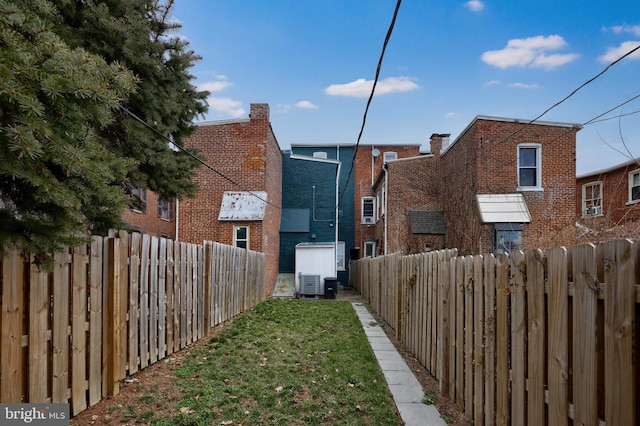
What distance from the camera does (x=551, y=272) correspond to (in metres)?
2.39

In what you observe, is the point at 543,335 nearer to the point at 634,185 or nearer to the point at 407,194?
the point at 407,194

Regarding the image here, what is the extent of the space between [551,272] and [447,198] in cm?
1597

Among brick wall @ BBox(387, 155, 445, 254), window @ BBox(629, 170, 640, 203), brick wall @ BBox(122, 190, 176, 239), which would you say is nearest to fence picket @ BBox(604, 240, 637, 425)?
brick wall @ BBox(122, 190, 176, 239)

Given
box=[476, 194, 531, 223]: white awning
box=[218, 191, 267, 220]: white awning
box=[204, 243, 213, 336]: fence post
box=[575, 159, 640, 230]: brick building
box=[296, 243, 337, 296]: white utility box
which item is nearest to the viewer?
box=[204, 243, 213, 336]: fence post

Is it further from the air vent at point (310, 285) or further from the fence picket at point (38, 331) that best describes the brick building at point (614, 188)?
the fence picket at point (38, 331)

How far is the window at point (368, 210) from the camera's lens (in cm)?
2467

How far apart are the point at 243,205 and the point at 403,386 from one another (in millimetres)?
11834

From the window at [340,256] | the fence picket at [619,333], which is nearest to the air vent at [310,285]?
the window at [340,256]

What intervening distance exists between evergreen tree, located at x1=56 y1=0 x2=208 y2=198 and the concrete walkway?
4.54 m

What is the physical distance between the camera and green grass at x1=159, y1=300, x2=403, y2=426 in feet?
12.0

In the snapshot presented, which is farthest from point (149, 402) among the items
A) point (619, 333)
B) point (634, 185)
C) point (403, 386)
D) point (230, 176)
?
point (634, 185)

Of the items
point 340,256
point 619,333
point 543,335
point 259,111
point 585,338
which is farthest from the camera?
point 340,256

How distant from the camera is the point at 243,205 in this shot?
15398mm

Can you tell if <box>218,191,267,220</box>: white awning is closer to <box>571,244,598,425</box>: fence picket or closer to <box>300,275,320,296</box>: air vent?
<box>300,275,320,296</box>: air vent
